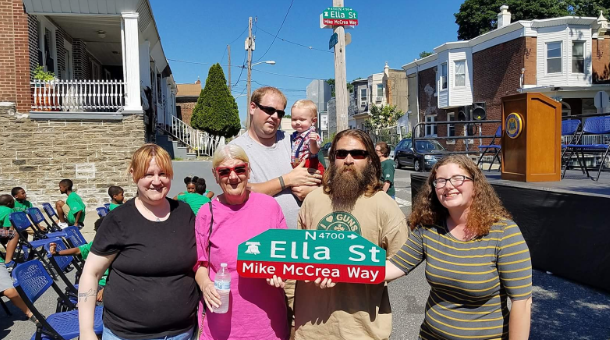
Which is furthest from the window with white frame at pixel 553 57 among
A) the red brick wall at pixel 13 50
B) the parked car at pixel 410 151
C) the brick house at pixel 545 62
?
the red brick wall at pixel 13 50

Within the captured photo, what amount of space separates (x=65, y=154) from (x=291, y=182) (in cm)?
1071

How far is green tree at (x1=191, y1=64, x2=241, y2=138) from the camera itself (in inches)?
987

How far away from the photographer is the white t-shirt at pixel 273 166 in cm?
263

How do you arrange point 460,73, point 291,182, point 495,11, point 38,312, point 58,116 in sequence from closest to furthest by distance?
1. point 291,182
2. point 38,312
3. point 58,116
4. point 460,73
5. point 495,11

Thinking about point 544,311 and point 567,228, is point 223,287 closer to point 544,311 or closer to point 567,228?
point 544,311

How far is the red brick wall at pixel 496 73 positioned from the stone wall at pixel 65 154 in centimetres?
1814

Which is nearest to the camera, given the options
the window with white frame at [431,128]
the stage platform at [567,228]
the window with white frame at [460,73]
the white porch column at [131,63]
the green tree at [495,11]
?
the stage platform at [567,228]

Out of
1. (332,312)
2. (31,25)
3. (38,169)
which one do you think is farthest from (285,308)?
(31,25)

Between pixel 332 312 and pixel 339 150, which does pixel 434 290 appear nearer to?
pixel 332 312

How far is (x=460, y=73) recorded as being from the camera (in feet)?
89.3

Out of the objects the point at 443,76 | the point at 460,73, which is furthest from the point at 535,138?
the point at 443,76

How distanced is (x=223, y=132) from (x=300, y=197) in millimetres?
23702

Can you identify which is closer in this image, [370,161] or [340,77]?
[370,161]

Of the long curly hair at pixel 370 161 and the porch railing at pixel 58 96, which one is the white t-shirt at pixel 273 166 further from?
the porch railing at pixel 58 96
